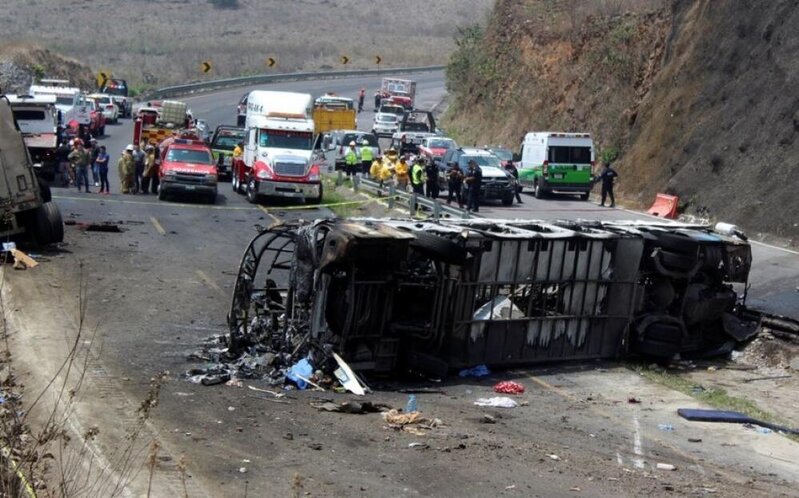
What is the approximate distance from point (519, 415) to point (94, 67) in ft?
314

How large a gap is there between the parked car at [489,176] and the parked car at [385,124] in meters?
26.4

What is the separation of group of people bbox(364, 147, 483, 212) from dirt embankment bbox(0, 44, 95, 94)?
36880mm

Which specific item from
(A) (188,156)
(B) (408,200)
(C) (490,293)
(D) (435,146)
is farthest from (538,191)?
(C) (490,293)

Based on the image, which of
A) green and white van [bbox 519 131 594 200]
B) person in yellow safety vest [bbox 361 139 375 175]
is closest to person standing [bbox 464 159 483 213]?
green and white van [bbox 519 131 594 200]

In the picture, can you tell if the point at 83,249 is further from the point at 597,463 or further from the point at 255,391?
the point at 597,463

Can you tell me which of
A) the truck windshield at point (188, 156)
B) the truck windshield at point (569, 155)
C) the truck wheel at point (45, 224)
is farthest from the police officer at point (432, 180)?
the truck wheel at point (45, 224)

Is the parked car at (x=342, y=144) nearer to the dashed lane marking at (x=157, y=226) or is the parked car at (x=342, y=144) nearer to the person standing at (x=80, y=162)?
the person standing at (x=80, y=162)

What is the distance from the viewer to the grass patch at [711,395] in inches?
628

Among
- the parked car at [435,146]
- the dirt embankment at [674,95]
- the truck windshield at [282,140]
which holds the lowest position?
the parked car at [435,146]

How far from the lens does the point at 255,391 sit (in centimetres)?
1480

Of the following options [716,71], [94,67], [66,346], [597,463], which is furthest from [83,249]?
[94,67]

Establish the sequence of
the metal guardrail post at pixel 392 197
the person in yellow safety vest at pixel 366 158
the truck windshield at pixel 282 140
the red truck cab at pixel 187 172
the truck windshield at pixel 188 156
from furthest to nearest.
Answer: the person in yellow safety vest at pixel 366 158 → the truck windshield at pixel 282 140 → the truck windshield at pixel 188 156 → the red truck cab at pixel 187 172 → the metal guardrail post at pixel 392 197

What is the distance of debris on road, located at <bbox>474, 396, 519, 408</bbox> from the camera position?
15094mm

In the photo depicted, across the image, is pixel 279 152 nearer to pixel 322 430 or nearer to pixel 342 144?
pixel 342 144
